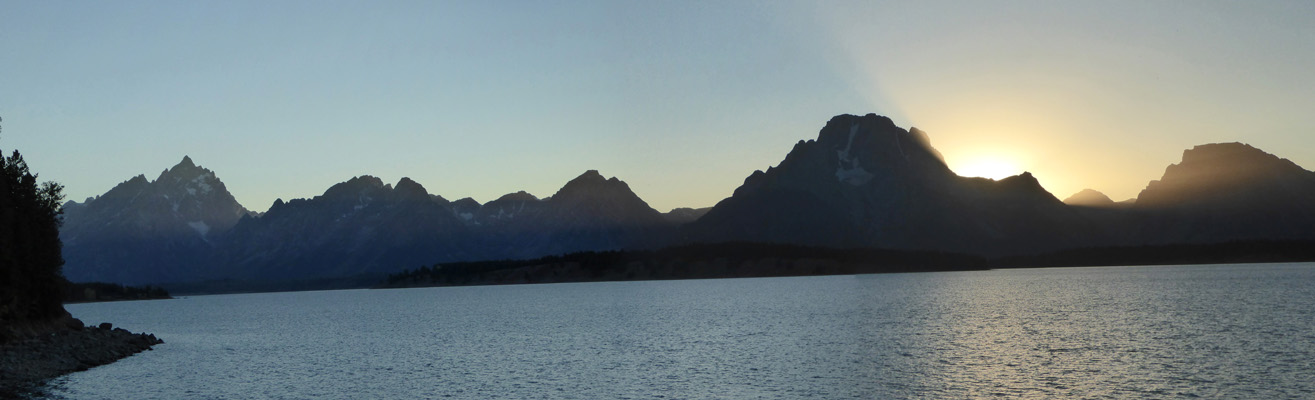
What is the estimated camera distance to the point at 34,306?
109 meters

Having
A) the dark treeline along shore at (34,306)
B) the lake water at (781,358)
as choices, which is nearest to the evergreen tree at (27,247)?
the dark treeline along shore at (34,306)

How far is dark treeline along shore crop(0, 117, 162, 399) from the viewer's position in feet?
259

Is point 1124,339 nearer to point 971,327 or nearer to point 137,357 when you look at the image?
point 971,327

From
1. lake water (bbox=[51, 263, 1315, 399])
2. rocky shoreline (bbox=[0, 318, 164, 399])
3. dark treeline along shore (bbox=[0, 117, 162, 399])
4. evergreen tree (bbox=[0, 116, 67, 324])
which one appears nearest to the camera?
lake water (bbox=[51, 263, 1315, 399])

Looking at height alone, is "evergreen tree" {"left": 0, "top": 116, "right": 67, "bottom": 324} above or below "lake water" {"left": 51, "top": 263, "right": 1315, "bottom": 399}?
above

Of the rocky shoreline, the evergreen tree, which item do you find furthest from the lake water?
the evergreen tree

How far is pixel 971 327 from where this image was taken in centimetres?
10869

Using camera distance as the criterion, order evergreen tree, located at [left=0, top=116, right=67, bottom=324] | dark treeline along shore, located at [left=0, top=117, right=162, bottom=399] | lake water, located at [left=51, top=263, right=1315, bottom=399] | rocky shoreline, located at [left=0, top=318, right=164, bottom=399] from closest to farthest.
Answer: lake water, located at [left=51, top=263, right=1315, bottom=399] → rocky shoreline, located at [left=0, top=318, right=164, bottom=399] → dark treeline along shore, located at [left=0, top=117, right=162, bottom=399] → evergreen tree, located at [left=0, top=116, right=67, bottom=324]

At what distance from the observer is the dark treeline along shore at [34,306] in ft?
259

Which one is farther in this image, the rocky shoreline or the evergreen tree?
the evergreen tree

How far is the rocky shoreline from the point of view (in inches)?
2753

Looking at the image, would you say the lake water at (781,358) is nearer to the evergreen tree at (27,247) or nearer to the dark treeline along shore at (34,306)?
the dark treeline along shore at (34,306)

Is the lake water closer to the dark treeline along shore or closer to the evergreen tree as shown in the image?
the dark treeline along shore

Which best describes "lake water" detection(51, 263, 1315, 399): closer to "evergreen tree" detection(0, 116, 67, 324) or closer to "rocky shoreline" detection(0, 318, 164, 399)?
"rocky shoreline" detection(0, 318, 164, 399)
